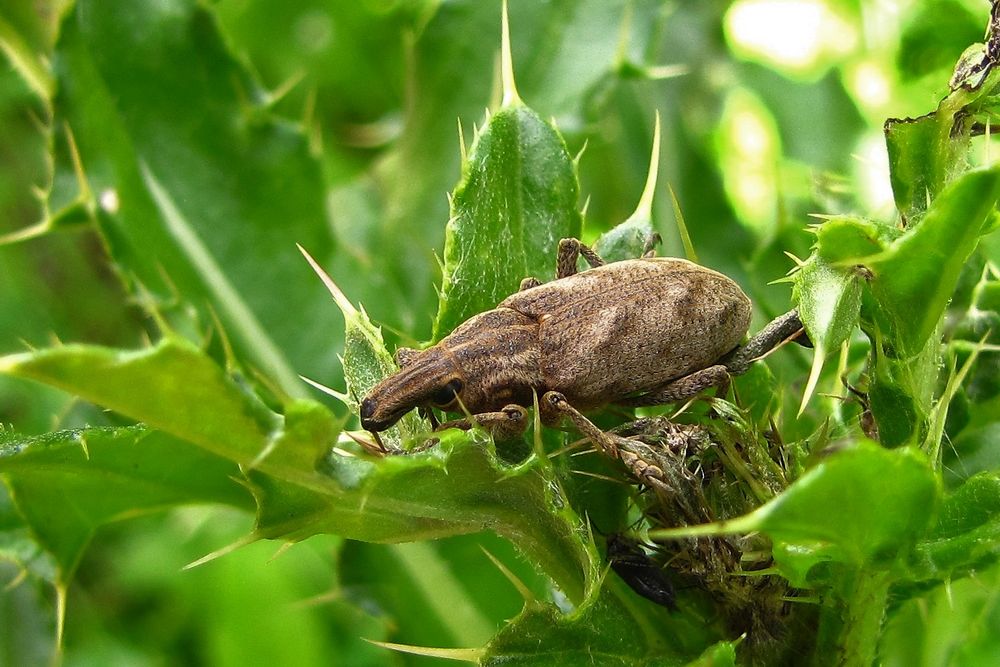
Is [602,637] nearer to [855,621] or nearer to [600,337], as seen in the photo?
[855,621]

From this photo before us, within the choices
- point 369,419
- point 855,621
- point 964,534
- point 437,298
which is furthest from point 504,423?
point 437,298

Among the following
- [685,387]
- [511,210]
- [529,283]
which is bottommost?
[685,387]

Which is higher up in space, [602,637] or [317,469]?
[317,469]

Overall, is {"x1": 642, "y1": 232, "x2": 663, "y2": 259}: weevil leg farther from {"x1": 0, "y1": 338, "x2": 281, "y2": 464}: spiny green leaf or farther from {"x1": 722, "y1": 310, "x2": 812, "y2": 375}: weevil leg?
{"x1": 0, "y1": 338, "x2": 281, "y2": 464}: spiny green leaf

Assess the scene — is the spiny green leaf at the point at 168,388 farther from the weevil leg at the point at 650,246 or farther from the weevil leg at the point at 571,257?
the weevil leg at the point at 650,246

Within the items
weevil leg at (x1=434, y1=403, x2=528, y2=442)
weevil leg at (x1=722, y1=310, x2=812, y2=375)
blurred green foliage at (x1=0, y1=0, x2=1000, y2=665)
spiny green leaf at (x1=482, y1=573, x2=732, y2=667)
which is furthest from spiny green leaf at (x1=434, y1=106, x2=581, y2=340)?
spiny green leaf at (x1=482, y1=573, x2=732, y2=667)

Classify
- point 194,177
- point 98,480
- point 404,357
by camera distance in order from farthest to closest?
point 194,177 < point 404,357 < point 98,480

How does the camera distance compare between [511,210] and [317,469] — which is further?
[511,210]

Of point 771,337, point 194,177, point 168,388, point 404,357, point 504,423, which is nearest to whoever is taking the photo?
point 168,388
